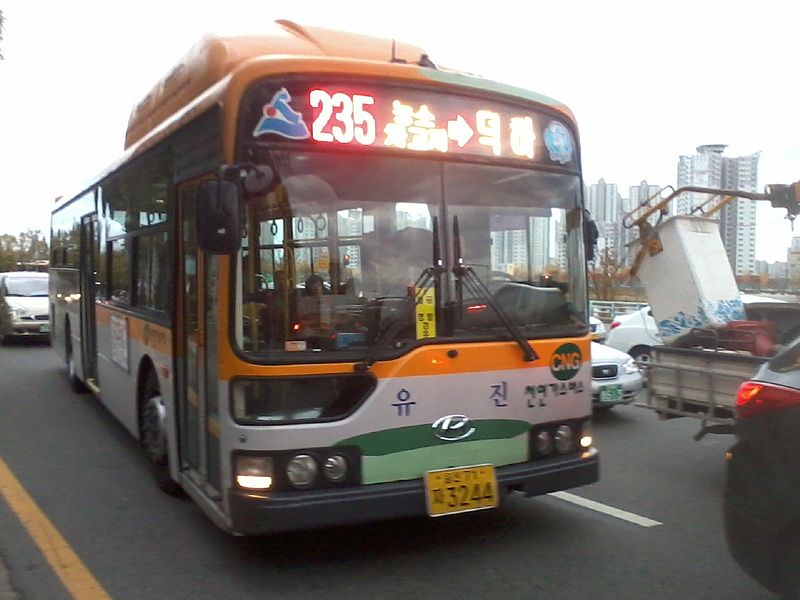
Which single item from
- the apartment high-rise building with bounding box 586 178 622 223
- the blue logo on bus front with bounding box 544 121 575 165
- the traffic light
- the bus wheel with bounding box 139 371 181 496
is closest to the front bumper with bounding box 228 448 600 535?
the bus wheel with bounding box 139 371 181 496

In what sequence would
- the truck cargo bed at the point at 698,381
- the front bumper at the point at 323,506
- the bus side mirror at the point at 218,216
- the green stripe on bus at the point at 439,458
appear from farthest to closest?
the truck cargo bed at the point at 698,381 < the green stripe on bus at the point at 439,458 < the front bumper at the point at 323,506 < the bus side mirror at the point at 218,216

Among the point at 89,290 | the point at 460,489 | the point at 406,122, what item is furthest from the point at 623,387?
the point at 89,290

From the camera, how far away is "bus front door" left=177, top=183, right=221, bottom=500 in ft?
15.4

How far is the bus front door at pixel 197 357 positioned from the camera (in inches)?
185

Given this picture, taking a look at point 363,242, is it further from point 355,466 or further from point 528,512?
point 528,512

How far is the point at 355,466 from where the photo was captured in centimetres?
439

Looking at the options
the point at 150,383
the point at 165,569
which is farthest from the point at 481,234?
the point at 150,383

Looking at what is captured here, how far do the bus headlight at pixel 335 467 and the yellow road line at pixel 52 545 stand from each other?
4.36 ft

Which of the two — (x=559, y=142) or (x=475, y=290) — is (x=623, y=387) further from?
(x=475, y=290)

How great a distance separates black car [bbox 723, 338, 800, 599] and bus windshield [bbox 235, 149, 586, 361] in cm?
158

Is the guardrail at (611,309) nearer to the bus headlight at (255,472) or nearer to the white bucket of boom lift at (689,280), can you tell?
the white bucket of boom lift at (689,280)

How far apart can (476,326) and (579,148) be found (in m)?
1.47

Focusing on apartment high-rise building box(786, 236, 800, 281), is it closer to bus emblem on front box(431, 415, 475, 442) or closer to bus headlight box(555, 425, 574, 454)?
bus headlight box(555, 425, 574, 454)

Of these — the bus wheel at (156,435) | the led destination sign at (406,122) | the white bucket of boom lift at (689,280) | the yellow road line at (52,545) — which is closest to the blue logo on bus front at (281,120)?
the led destination sign at (406,122)
